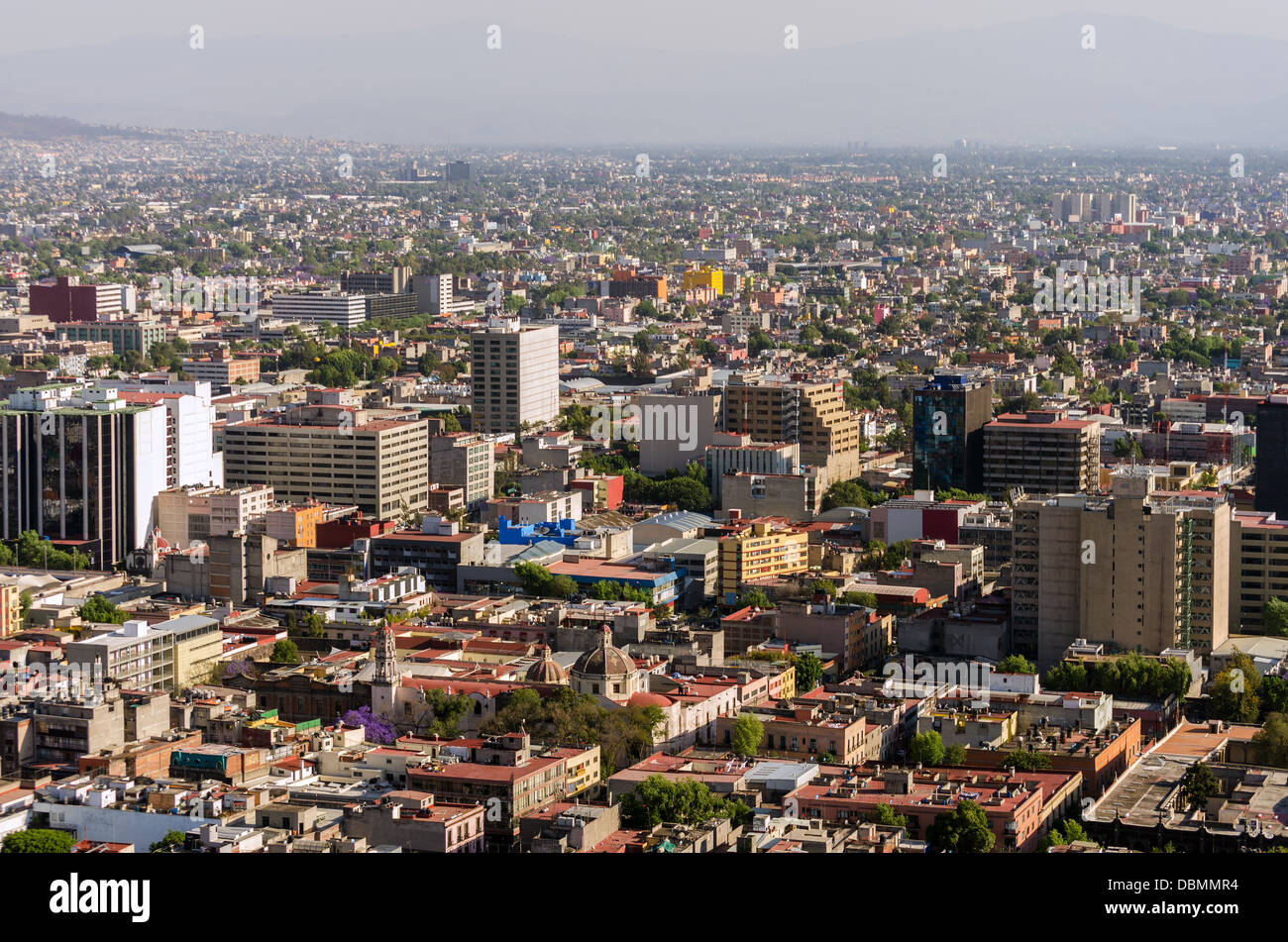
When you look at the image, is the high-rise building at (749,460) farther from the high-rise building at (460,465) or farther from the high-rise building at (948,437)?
the high-rise building at (460,465)

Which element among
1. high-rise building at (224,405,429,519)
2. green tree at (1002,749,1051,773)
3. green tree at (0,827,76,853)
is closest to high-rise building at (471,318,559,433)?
high-rise building at (224,405,429,519)

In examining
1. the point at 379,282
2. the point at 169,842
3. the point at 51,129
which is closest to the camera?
the point at 169,842

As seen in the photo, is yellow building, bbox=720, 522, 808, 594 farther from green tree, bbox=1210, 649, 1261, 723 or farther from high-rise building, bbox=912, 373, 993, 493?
green tree, bbox=1210, 649, 1261, 723

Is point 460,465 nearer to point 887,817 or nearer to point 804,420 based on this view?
point 804,420

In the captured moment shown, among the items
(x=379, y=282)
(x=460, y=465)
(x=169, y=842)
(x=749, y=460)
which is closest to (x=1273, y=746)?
(x=169, y=842)

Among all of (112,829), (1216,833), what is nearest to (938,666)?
(1216,833)

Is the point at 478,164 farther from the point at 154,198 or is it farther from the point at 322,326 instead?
the point at 322,326
